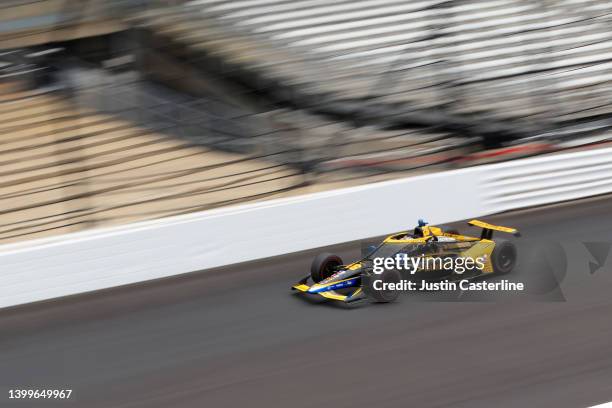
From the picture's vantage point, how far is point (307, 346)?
21.0 feet

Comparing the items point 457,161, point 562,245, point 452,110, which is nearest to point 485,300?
point 562,245

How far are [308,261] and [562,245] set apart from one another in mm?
2617

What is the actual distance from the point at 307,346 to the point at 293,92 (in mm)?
7673

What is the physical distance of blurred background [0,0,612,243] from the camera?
38.9 ft

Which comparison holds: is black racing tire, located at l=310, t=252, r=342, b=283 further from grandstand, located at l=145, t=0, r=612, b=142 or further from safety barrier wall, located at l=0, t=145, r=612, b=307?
grandstand, located at l=145, t=0, r=612, b=142

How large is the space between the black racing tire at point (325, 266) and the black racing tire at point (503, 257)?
1.33m

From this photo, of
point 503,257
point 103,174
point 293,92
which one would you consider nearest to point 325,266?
point 503,257

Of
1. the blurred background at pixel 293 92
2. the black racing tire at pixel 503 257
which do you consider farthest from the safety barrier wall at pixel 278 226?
the black racing tire at pixel 503 257

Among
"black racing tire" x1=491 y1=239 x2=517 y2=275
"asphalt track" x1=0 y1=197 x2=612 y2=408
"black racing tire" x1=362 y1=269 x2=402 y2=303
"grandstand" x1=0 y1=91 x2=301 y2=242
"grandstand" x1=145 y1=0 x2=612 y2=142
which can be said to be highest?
"grandstand" x1=145 y1=0 x2=612 y2=142

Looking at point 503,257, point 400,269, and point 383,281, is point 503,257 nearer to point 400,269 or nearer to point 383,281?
Result: point 400,269

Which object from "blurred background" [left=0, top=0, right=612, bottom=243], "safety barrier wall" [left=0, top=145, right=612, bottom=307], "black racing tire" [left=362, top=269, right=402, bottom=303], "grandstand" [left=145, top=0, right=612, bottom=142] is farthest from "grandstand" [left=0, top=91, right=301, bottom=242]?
"black racing tire" [left=362, top=269, right=402, bottom=303]

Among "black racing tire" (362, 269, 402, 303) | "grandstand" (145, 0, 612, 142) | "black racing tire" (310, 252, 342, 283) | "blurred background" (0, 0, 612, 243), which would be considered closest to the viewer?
"black racing tire" (362, 269, 402, 303)

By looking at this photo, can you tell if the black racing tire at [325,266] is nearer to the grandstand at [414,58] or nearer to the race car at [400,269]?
the race car at [400,269]

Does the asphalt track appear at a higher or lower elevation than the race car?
lower
